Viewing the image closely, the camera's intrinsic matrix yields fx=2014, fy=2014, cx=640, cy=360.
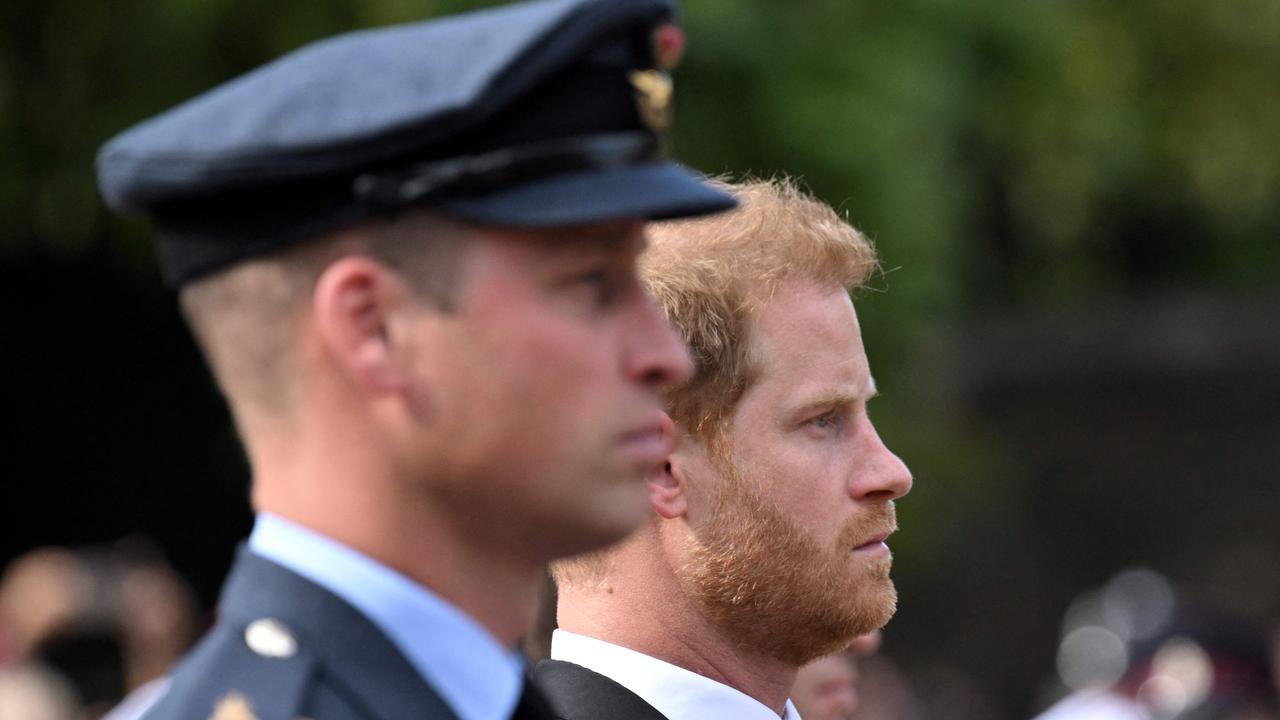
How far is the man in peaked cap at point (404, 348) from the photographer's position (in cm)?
182

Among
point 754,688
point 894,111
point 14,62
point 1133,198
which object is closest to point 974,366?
point 1133,198

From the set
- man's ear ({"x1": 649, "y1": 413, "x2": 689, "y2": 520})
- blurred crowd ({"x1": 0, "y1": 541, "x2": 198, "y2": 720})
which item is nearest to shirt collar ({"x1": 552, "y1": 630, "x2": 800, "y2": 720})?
man's ear ({"x1": 649, "y1": 413, "x2": 689, "y2": 520})

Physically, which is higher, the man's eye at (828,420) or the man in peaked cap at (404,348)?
the man in peaked cap at (404,348)

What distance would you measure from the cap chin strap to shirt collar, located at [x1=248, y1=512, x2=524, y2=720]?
0.32 m

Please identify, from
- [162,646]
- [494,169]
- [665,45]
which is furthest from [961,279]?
[494,169]

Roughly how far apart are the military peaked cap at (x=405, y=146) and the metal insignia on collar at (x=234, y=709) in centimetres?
39

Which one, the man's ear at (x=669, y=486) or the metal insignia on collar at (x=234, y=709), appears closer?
the metal insignia on collar at (x=234, y=709)

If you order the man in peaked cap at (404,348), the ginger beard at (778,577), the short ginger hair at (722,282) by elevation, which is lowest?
the ginger beard at (778,577)

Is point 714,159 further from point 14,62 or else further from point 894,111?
point 14,62

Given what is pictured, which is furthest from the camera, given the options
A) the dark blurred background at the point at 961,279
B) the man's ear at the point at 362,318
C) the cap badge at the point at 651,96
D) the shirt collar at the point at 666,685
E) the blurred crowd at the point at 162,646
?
the dark blurred background at the point at 961,279

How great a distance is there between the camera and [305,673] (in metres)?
1.82

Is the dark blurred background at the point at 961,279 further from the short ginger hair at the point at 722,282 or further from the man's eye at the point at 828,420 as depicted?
the man's eye at the point at 828,420

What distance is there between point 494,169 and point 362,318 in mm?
184

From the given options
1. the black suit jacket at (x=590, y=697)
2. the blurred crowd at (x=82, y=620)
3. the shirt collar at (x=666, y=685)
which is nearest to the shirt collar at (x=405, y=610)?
the black suit jacket at (x=590, y=697)
